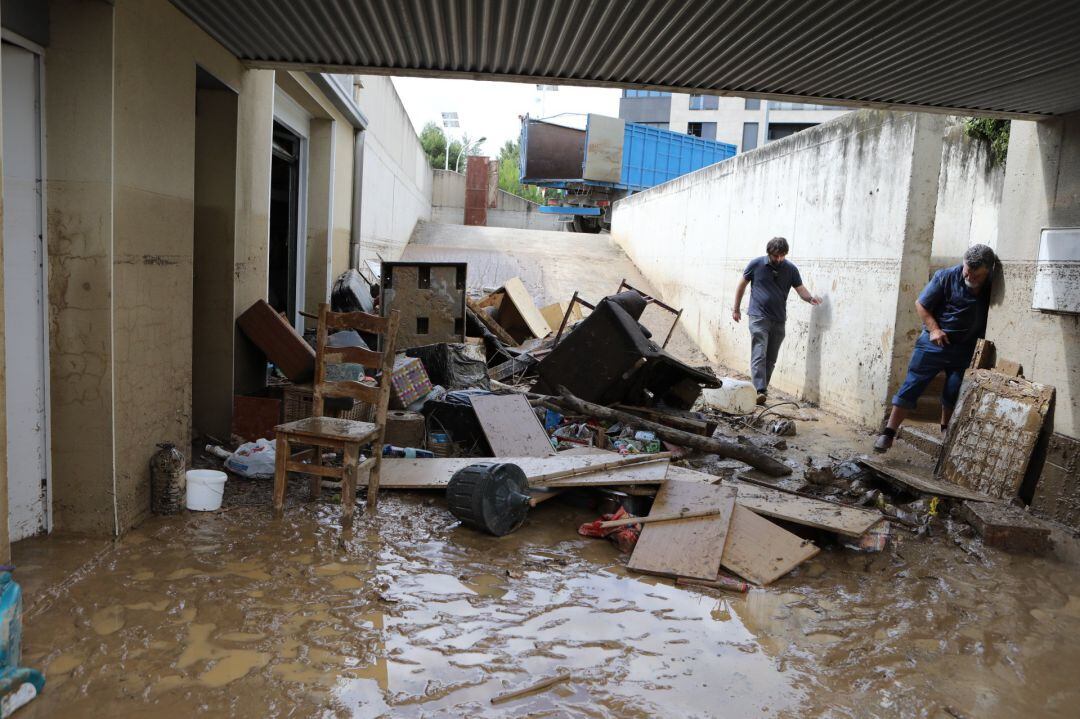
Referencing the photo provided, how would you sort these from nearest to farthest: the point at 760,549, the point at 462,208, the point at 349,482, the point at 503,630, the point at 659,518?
1. the point at 503,630
2. the point at 760,549
3. the point at 349,482
4. the point at 659,518
5. the point at 462,208

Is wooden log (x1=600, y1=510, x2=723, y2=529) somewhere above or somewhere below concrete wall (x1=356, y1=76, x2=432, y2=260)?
below

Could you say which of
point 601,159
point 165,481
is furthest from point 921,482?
point 601,159

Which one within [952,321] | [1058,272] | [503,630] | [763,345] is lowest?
[503,630]

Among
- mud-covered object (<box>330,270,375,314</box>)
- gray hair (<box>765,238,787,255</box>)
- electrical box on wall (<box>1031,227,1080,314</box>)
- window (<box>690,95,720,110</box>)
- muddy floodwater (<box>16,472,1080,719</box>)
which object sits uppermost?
window (<box>690,95,720,110</box>)

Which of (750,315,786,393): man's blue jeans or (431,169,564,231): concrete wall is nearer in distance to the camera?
(750,315,786,393): man's blue jeans

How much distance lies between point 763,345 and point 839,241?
1.35 meters

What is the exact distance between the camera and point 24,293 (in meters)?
3.51

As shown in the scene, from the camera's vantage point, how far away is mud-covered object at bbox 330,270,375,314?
891 cm

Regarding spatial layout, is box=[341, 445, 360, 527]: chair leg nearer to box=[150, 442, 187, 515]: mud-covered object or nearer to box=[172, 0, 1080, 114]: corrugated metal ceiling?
box=[150, 442, 187, 515]: mud-covered object

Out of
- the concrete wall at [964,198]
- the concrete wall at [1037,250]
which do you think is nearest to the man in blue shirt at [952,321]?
the concrete wall at [1037,250]

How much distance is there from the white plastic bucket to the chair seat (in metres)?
0.52

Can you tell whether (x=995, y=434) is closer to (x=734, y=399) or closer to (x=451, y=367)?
(x=734, y=399)

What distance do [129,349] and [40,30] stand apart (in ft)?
5.01

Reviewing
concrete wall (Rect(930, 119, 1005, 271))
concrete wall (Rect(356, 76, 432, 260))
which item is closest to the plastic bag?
concrete wall (Rect(356, 76, 432, 260))
